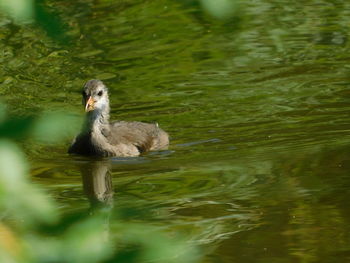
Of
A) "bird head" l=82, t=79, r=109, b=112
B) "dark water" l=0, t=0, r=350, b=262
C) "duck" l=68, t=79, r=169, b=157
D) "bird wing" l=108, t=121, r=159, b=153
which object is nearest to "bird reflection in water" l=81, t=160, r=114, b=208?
"dark water" l=0, t=0, r=350, b=262

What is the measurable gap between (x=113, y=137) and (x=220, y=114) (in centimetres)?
132

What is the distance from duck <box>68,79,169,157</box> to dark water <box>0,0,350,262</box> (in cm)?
16

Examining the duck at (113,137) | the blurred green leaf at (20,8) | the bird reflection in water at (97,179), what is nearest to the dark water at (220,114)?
the bird reflection in water at (97,179)

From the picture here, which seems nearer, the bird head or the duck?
the duck

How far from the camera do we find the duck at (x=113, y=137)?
34.7 feet

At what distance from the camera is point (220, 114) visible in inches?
441

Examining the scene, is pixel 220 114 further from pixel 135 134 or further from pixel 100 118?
pixel 100 118

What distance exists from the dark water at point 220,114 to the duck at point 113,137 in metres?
0.16

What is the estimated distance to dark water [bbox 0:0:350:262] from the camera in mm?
6684

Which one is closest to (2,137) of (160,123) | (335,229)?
(335,229)

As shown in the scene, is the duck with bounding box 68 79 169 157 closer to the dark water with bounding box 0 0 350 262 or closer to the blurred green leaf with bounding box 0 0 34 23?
the dark water with bounding box 0 0 350 262

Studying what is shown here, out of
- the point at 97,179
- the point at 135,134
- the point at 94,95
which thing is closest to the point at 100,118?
the point at 94,95

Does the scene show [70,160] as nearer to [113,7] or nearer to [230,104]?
[230,104]

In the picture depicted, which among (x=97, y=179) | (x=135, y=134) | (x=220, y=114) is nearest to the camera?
(x=97, y=179)
